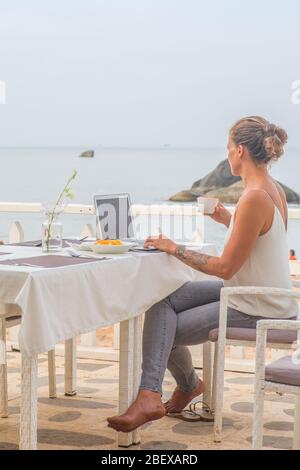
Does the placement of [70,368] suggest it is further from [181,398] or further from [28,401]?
[28,401]

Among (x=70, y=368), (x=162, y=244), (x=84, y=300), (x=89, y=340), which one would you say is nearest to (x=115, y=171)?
(x=89, y=340)

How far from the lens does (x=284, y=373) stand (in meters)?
2.62

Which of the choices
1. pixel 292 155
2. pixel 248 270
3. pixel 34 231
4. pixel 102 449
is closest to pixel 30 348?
pixel 102 449

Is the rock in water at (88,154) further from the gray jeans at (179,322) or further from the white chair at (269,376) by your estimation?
the white chair at (269,376)

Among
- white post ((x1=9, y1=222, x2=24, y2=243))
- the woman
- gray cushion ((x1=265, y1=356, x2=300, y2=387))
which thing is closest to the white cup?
the woman

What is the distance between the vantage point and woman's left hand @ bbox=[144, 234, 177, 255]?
11.2ft

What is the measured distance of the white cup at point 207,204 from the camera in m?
3.59

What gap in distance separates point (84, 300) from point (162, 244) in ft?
1.91

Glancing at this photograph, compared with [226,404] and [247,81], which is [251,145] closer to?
[226,404]

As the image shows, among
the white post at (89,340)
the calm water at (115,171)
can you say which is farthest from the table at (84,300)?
the calm water at (115,171)

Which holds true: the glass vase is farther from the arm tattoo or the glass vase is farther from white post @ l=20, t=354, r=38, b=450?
white post @ l=20, t=354, r=38, b=450

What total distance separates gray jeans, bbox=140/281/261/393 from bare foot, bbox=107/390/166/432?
1.4 inches

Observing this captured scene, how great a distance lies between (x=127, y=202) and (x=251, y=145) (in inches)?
26.4

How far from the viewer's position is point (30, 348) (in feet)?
8.68
